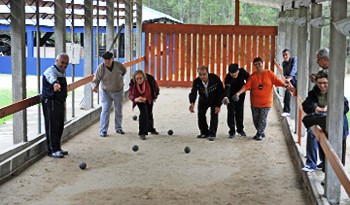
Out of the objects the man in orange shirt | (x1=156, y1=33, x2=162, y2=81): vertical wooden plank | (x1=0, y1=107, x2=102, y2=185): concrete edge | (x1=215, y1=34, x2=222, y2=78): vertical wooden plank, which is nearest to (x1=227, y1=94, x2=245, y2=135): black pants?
the man in orange shirt

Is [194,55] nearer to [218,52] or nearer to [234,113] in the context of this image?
[218,52]

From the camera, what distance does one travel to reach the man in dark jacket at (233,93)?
1075 centimetres

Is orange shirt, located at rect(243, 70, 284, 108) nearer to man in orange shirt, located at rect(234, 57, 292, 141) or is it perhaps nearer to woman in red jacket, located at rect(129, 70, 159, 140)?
man in orange shirt, located at rect(234, 57, 292, 141)

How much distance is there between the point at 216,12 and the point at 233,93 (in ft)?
76.5

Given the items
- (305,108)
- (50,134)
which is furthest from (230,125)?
(305,108)

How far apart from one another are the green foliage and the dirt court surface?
22131 mm

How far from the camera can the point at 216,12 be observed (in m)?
33.8

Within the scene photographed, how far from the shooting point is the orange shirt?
10.6 metres

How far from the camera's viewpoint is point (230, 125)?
11125 mm

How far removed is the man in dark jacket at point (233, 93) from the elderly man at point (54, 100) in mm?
2835

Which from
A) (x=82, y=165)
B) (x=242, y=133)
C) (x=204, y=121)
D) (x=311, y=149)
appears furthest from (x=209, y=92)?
(x=311, y=149)

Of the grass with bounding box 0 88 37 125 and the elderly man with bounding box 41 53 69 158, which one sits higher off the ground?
the elderly man with bounding box 41 53 69 158

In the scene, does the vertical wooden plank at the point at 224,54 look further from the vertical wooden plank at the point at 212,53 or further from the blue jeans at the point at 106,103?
the blue jeans at the point at 106,103

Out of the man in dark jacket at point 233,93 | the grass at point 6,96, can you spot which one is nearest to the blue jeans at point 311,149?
the man in dark jacket at point 233,93
